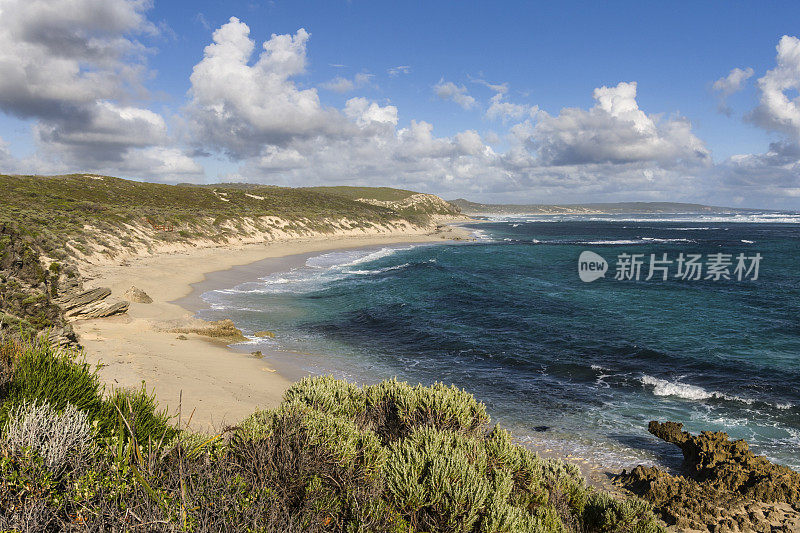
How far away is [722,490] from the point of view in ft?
32.0

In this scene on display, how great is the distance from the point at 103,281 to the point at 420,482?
31.1 meters

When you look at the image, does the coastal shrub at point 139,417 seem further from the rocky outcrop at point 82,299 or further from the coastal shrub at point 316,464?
the rocky outcrop at point 82,299

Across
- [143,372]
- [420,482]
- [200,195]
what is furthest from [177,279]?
[200,195]

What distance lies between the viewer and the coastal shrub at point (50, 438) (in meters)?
4.29

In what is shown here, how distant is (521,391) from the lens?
16.3 metres

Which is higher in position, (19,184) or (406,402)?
(19,184)

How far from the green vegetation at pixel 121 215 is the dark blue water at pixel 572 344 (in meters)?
18.3

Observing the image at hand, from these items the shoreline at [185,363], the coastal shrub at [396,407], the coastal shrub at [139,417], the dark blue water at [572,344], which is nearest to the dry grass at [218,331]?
the shoreline at [185,363]

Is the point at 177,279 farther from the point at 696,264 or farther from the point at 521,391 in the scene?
the point at 696,264

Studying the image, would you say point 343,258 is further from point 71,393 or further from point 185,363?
point 71,393

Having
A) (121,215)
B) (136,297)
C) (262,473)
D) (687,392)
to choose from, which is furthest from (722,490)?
(121,215)

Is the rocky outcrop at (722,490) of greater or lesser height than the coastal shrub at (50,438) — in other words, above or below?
below

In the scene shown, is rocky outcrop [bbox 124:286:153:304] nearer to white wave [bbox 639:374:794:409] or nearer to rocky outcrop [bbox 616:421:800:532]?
rocky outcrop [bbox 616:421:800:532]

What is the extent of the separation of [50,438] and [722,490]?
41.5 feet
